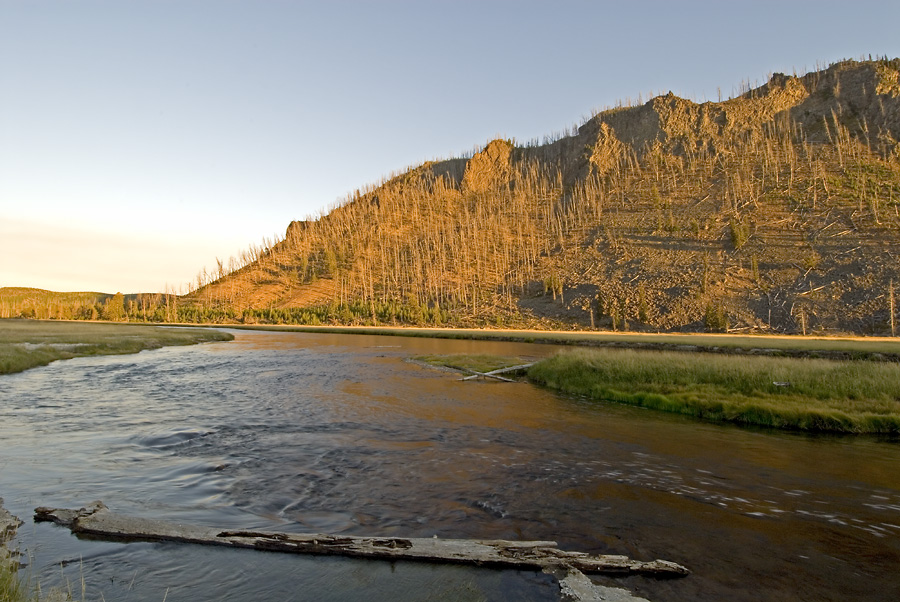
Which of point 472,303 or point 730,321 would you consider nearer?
point 730,321

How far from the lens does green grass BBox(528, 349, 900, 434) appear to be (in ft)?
61.6

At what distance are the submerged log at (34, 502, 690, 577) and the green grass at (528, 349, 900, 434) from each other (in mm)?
15029

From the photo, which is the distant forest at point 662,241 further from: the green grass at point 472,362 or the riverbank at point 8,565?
the riverbank at point 8,565

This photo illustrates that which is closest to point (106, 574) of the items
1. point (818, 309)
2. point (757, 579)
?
point (757, 579)

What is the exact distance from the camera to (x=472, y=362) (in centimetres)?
3938

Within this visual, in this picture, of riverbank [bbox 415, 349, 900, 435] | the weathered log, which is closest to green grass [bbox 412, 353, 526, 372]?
the weathered log

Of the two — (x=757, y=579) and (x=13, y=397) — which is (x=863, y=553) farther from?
(x=13, y=397)

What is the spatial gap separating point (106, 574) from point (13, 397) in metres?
22.4

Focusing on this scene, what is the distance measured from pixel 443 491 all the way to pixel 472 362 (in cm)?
2753

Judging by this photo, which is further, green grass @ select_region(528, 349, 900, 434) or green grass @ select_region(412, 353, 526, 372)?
green grass @ select_region(412, 353, 526, 372)

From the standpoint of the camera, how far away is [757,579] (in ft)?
25.6

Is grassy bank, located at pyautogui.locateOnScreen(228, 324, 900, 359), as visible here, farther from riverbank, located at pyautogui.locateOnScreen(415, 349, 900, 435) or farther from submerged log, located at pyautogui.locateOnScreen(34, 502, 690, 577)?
submerged log, located at pyautogui.locateOnScreen(34, 502, 690, 577)

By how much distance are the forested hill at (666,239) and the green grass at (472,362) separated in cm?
6113

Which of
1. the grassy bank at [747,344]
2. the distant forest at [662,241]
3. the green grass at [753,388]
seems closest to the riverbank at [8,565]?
the green grass at [753,388]
